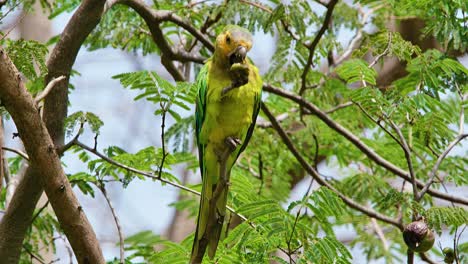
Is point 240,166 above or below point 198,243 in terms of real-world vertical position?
above

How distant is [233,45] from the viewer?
156 inches

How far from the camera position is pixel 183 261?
13.0 ft

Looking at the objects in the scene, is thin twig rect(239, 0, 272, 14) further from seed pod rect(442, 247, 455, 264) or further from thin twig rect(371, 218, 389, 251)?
thin twig rect(371, 218, 389, 251)

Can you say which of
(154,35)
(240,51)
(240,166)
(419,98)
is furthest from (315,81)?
(240,51)

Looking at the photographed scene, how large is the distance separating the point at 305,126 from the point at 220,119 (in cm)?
222

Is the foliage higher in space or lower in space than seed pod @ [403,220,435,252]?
higher

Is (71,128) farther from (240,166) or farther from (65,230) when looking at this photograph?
(240,166)

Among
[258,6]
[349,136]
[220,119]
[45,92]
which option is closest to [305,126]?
[349,136]

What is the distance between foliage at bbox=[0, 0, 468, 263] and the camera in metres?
3.86

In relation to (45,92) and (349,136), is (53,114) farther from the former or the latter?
(349,136)

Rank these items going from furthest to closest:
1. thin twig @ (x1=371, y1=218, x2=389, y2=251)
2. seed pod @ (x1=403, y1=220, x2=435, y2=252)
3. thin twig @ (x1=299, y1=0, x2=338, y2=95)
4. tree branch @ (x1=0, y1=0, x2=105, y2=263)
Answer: thin twig @ (x1=371, y1=218, x2=389, y2=251) → thin twig @ (x1=299, y1=0, x2=338, y2=95) → tree branch @ (x1=0, y1=0, x2=105, y2=263) → seed pod @ (x1=403, y1=220, x2=435, y2=252)

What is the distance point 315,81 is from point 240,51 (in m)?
2.56

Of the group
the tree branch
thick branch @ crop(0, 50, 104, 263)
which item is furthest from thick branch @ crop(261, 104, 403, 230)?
thick branch @ crop(0, 50, 104, 263)

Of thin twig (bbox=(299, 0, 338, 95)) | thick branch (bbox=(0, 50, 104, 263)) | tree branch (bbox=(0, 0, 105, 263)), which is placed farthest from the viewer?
thin twig (bbox=(299, 0, 338, 95))
